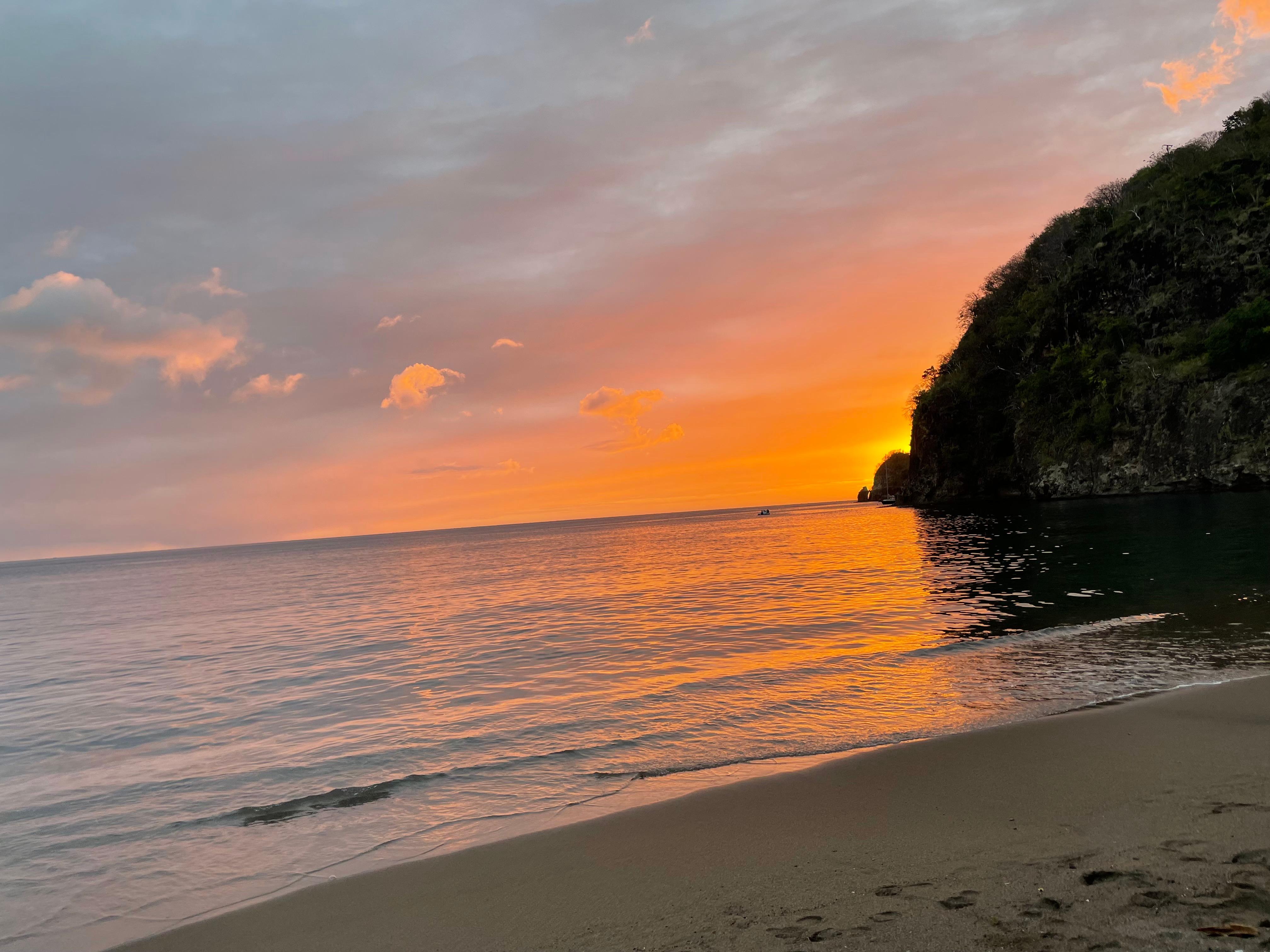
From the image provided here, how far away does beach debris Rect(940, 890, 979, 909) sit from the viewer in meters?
3.94

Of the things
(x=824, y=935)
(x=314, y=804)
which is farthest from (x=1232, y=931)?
(x=314, y=804)

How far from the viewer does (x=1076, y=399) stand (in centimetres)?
7112

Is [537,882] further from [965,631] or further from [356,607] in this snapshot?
[356,607]

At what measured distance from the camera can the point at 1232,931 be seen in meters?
3.36

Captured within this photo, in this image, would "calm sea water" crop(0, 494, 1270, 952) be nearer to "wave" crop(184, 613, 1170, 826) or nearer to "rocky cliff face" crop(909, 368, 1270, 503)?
"wave" crop(184, 613, 1170, 826)

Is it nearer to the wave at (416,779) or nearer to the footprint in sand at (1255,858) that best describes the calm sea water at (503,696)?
the wave at (416,779)

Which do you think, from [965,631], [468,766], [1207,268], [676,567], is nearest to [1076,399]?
[1207,268]

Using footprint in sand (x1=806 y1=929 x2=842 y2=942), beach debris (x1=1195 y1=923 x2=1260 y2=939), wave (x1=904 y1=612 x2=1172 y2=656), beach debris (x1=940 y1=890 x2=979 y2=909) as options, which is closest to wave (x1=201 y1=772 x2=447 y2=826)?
footprint in sand (x1=806 y1=929 x2=842 y2=942)

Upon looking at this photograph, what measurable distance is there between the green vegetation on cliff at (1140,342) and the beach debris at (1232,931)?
68.7m

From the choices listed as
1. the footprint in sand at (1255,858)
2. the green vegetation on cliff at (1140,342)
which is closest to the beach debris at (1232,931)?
the footprint in sand at (1255,858)

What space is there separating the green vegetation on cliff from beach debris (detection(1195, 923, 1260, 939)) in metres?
68.7

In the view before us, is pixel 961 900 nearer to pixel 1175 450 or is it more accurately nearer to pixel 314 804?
pixel 314 804

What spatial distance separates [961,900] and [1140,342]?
8052 cm

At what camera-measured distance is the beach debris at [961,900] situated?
155 inches
